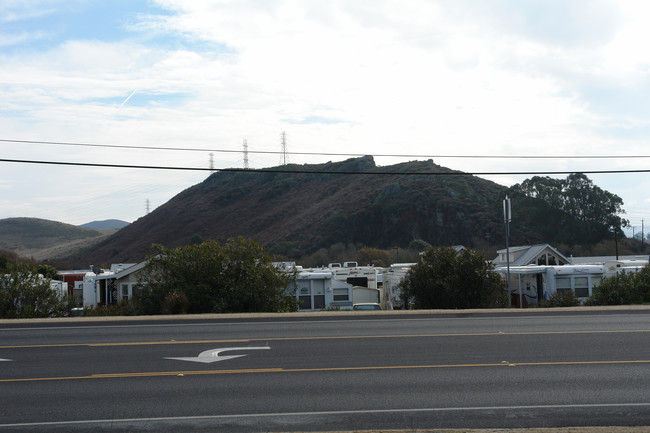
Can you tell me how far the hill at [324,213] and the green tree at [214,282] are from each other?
4863cm

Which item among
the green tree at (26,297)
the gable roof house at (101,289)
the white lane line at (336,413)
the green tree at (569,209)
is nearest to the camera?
the white lane line at (336,413)

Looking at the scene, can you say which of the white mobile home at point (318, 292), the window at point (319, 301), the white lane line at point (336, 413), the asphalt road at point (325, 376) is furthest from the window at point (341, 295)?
the white lane line at point (336, 413)

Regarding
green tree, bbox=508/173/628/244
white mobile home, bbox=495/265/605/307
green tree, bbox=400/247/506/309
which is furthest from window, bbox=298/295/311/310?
green tree, bbox=508/173/628/244

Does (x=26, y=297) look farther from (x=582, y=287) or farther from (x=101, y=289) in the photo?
(x=582, y=287)

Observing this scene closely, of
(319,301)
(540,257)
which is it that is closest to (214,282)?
(319,301)

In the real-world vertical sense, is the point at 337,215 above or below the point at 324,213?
below

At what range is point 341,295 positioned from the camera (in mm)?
33094

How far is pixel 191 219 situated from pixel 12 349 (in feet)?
350

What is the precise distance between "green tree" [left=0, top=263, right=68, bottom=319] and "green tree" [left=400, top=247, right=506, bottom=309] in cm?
1363

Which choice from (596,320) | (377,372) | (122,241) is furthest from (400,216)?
(377,372)

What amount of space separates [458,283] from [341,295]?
9410mm

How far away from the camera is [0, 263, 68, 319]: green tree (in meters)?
21.1

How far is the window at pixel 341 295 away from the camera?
108ft

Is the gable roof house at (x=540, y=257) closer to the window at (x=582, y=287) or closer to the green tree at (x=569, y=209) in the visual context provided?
the window at (x=582, y=287)
